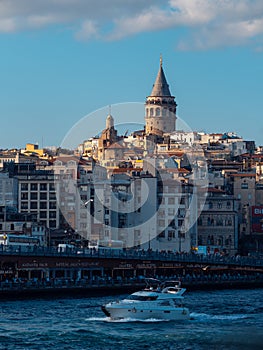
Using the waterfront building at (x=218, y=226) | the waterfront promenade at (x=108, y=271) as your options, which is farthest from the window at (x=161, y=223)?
the waterfront promenade at (x=108, y=271)

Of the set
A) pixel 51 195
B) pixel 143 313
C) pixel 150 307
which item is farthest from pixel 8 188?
pixel 143 313

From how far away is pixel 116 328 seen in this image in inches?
2662

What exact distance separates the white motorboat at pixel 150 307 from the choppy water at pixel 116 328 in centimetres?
54

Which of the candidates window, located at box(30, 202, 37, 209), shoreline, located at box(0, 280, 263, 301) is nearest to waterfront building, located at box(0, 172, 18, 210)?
window, located at box(30, 202, 37, 209)

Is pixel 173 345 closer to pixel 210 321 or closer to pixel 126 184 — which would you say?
pixel 210 321

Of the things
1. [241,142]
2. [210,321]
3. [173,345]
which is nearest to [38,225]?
[210,321]

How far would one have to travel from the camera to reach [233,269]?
350 ft

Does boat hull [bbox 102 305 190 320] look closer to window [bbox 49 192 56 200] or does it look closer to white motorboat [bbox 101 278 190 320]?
white motorboat [bbox 101 278 190 320]

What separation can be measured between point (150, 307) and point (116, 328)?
4538mm

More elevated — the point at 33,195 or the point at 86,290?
the point at 33,195

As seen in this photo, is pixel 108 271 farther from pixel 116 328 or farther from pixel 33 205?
pixel 116 328

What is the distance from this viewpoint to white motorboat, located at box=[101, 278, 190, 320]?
70938 mm

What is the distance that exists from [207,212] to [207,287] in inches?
1239

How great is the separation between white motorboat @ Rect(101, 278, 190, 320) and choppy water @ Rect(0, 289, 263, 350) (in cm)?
54
